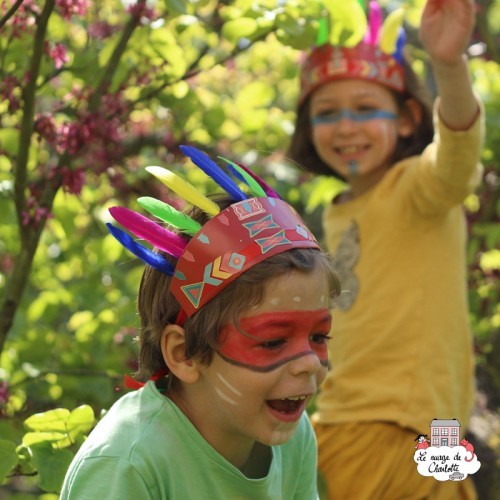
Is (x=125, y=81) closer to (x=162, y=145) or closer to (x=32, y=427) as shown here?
(x=162, y=145)

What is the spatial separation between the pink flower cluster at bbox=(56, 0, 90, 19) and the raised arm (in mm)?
960

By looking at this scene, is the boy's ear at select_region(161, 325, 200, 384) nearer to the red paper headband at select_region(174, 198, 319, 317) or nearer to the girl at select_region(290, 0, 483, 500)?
the red paper headband at select_region(174, 198, 319, 317)

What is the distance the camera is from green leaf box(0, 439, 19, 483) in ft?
6.89

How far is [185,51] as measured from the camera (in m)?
3.47

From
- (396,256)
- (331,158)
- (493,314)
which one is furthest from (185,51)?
(493,314)

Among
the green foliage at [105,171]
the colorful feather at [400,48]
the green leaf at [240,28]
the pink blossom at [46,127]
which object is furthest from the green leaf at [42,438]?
the colorful feather at [400,48]

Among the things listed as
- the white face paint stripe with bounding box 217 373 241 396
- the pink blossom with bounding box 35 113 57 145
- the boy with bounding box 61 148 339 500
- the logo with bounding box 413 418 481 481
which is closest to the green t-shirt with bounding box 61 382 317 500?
the boy with bounding box 61 148 339 500

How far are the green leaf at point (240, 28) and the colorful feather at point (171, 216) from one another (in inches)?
37.9

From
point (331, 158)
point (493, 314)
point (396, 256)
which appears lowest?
point (493, 314)

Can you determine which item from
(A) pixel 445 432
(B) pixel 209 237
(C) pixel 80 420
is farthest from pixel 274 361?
(A) pixel 445 432

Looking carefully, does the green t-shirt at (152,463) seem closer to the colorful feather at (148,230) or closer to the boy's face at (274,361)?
the boy's face at (274,361)

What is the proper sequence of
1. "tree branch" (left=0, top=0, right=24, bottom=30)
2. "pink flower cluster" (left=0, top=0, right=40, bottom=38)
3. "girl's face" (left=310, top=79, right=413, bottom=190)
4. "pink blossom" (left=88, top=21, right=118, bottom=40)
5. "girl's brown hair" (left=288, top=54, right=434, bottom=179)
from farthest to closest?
1. "girl's brown hair" (left=288, top=54, right=434, bottom=179)
2. "girl's face" (left=310, top=79, right=413, bottom=190)
3. "pink blossom" (left=88, top=21, right=118, bottom=40)
4. "pink flower cluster" (left=0, top=0, right=40, bottom=38)
5. "tree branch" (left=0, top=0, right=24, bottom=30)

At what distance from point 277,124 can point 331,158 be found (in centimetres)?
62

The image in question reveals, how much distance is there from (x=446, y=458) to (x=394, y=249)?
0.84 meters
